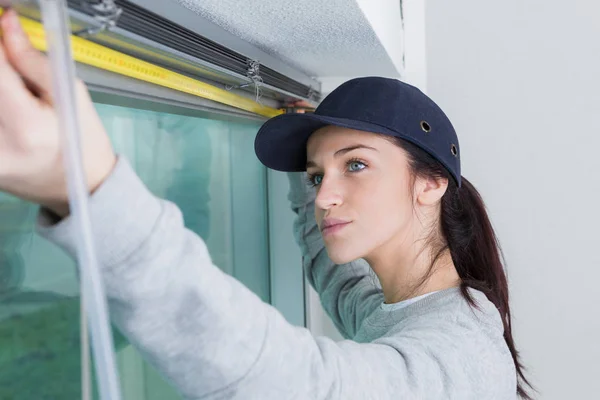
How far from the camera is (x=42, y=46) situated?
518 millimetres

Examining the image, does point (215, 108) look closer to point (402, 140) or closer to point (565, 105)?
point (402, 140)

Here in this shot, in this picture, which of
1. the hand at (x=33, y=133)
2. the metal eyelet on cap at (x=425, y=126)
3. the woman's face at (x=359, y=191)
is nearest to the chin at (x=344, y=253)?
the woman's face at (x=359, y=191)

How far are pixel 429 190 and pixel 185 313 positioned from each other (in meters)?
0.66

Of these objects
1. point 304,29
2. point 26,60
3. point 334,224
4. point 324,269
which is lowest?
point 324,269

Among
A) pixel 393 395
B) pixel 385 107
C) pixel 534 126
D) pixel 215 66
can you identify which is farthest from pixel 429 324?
pixel 534 126

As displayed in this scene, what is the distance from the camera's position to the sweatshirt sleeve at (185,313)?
0.44m

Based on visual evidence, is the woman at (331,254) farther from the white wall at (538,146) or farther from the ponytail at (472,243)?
the white wall at (538,146)

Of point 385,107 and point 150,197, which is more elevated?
point 385,107

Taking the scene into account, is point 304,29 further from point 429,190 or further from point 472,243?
point 472,243

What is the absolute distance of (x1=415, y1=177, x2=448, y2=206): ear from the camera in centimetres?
102

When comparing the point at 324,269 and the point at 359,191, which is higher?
the point at 359,191

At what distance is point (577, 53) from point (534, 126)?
0.74 ft

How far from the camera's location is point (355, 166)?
954 mm

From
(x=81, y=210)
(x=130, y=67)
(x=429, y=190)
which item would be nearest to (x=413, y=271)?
(x=429, y=190)
